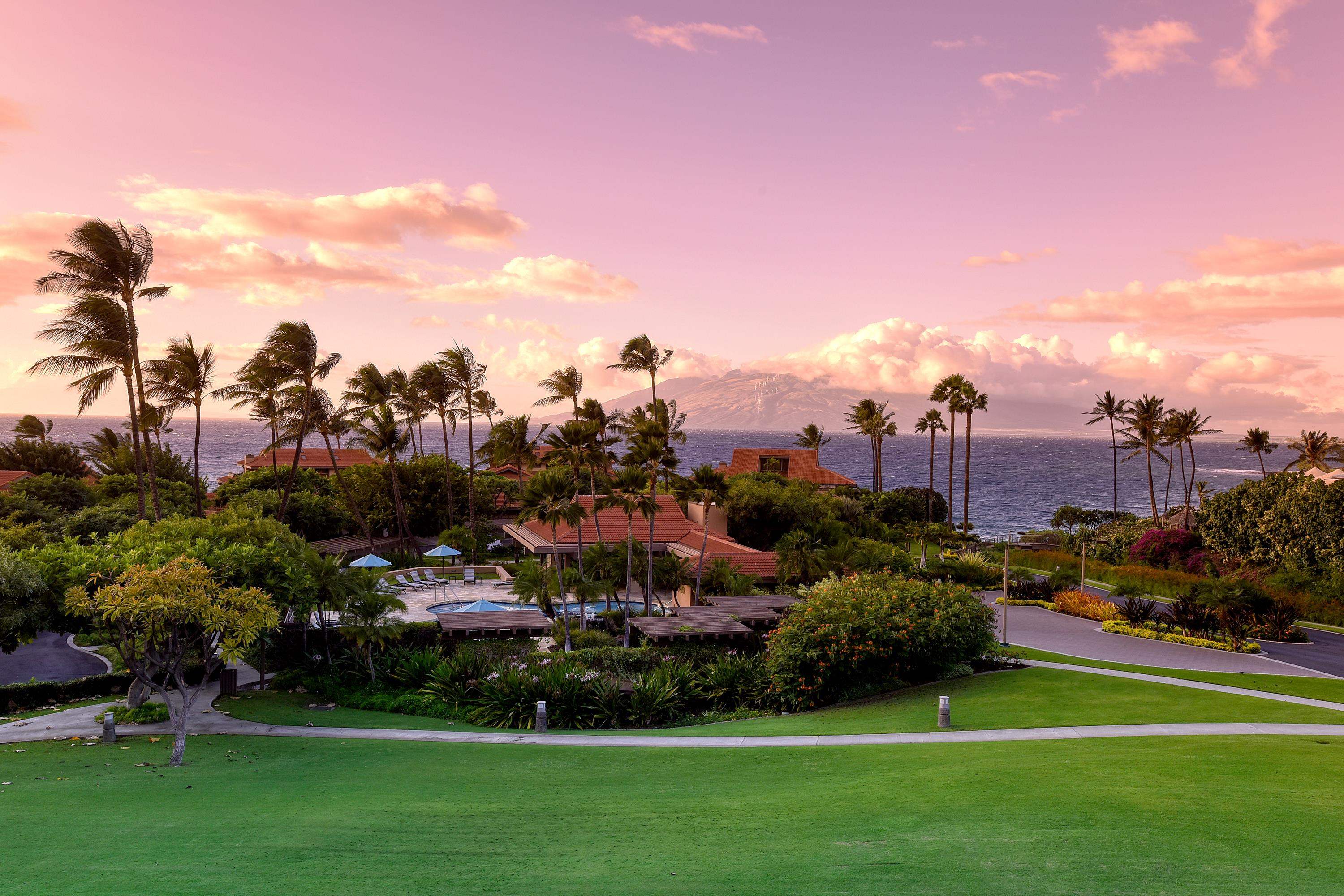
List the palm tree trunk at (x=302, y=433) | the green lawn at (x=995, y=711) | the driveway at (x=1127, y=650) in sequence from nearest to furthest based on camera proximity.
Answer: the green lawn at (x=995, y=711) → the driveway at (x=1127, y=650) → the palm tree trunk at (x=302, y=433)

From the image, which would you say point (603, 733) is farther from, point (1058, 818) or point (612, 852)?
point (1058, 818)

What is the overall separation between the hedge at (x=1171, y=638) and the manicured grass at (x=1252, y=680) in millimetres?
4592

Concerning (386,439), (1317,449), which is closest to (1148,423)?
(1317,449)

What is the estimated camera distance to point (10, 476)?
59188 mm

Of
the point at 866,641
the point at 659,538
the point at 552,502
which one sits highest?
the point at 552,502

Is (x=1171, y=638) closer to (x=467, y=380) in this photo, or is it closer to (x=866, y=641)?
(x=866, y=641)

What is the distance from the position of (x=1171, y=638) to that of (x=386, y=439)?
47.7 m

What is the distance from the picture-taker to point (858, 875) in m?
8.33

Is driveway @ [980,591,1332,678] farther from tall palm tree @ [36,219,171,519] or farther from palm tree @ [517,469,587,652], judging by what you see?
tall palm tree @ [36,219,171,519]

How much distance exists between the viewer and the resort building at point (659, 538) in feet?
131

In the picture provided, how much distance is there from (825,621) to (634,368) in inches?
1448

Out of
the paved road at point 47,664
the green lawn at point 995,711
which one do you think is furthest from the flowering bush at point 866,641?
the paved road at point 47,664

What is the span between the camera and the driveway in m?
24.8

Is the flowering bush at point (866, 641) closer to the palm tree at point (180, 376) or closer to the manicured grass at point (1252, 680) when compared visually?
the manicured grass at point (1252, 680)
